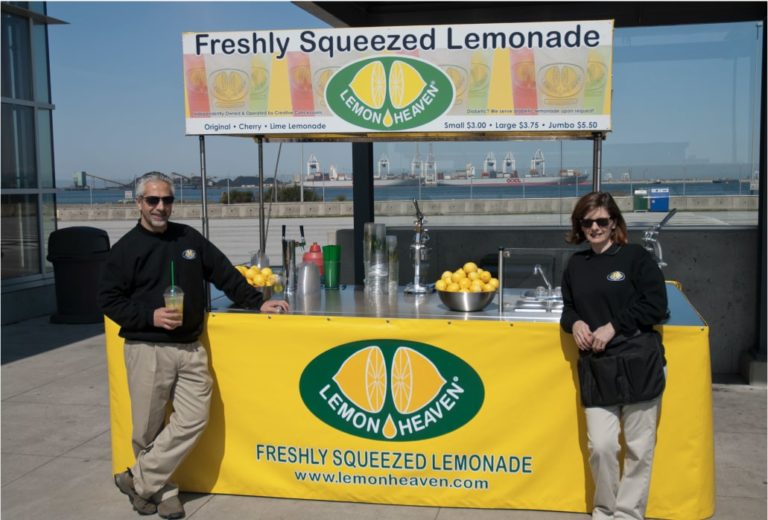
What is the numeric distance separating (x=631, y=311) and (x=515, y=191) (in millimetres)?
5078

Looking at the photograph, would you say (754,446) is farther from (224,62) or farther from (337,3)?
(337,3)

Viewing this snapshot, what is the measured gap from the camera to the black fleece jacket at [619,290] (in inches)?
144

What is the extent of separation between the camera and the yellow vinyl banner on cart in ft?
13.5

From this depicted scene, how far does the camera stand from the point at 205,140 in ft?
16.7

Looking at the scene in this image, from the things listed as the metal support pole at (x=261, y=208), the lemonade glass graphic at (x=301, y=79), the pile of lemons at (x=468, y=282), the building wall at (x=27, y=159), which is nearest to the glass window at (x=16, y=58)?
the building wall at (x=27, y=159)

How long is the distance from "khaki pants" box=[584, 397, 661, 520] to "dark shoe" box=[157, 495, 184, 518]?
7.28ft

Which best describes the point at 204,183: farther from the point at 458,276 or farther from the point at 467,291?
the point at 467,291

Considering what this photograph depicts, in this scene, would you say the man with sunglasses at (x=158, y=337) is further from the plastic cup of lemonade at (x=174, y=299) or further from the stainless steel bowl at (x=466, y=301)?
the stainless steel bowl at (x=466, y=301)

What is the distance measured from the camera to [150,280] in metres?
4.11

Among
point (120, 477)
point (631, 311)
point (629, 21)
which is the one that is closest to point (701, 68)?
point (629, 21)

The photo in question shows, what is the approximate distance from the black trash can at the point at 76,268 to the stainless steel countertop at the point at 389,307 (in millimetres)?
5396

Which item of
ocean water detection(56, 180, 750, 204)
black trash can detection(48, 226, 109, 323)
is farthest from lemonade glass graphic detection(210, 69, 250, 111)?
black trash can detection(48, 226, 109, 323)

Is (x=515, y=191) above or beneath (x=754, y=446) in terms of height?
above

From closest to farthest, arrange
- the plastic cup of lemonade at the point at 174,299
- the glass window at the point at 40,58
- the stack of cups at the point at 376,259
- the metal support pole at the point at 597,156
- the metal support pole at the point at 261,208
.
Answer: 1. the plastic cup of lemonade at the point at 174,299
2. the metal support pole at the point at 597,156
3. the stack of cups at the point at 376,259
4. the metal support pole at the point at 261,208
5. the glass window at the point at 40,58
